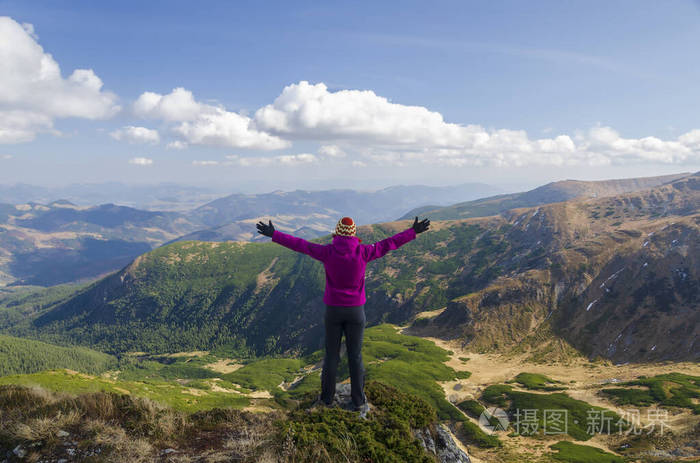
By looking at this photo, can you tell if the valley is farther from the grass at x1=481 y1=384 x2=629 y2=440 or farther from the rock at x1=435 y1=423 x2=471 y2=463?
the grass at x1=481 y1=384 x2=629 y2=440

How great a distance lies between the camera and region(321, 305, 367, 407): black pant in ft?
37.7

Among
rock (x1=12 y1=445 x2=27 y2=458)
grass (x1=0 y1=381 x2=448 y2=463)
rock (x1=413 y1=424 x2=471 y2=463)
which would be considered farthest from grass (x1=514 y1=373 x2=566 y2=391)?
rock (x1=12 y1=445 x2=27 y2=458)

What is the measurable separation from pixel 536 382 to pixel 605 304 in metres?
51.5

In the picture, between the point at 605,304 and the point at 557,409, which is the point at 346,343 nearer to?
the point at 557,409

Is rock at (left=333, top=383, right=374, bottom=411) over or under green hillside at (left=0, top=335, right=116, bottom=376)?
over

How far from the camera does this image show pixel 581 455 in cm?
3891

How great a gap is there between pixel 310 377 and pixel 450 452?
396ft

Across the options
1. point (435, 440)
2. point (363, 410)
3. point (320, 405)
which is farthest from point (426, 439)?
point (320, 405)

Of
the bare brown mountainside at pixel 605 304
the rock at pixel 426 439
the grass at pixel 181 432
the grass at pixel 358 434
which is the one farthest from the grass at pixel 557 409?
the grass at pixel 181 432

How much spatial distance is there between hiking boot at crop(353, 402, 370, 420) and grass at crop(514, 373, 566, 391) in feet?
253

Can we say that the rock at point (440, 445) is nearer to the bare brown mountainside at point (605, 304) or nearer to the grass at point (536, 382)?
the grass at point (536, 382)

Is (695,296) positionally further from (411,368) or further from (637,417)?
(411,368)

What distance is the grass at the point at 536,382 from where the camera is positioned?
72.4 meters

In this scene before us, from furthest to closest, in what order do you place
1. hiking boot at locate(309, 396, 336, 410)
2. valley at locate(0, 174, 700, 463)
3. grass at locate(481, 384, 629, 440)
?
grass at locate(481, 384, 629, 440)
hiking boot at locate(309, 396, 336, 410)
valley at locate(0, 174, 700, 463)
